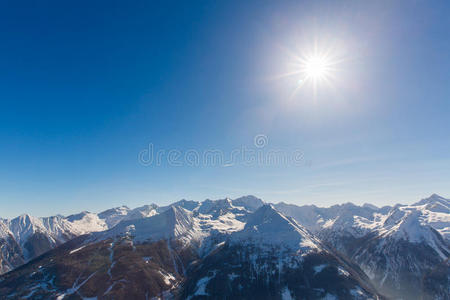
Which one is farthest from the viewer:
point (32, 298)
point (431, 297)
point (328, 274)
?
point (431, 297)

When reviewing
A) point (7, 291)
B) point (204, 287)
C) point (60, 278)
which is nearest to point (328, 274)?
point (204, 287)

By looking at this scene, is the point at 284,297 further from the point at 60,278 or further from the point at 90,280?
the point at 60,278

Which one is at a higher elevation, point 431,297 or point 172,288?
point 172,288

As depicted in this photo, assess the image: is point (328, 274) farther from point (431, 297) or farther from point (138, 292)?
point (138, 292)

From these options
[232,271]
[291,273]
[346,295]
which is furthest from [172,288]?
[346,295]

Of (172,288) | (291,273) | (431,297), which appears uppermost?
(291,273)

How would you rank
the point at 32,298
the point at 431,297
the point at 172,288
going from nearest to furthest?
the point at 32,298 → the point at 172,288 → the point at 431,297

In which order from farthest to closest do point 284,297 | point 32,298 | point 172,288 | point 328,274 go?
point 172,288
point 328,274
point 284,297
point 32,298

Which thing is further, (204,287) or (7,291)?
(204,287)

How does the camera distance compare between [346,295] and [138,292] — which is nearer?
[346,295]
